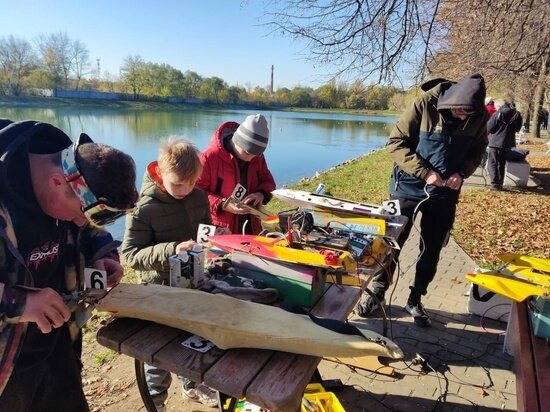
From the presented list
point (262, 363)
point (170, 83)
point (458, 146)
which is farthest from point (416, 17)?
point (170, 83)

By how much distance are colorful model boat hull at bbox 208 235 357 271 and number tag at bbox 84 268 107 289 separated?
64 centimetres

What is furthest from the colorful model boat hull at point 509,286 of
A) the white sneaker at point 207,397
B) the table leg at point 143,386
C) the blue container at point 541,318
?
the table leg at point 143,386

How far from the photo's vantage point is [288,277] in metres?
1.89

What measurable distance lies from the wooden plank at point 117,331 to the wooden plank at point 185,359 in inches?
7.3

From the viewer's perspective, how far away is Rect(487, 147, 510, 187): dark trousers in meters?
9.30

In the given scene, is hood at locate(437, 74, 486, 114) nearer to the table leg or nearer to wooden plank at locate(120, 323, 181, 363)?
wooden plank at locate(120, 323, 181, 363)

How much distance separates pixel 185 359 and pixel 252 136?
190 centimetres

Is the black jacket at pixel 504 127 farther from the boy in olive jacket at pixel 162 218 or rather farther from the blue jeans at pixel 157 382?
the blue jeans at pixel 157 382

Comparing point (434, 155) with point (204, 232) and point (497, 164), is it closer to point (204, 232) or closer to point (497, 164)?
point (204, 232)

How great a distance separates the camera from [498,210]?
7703 millimetres

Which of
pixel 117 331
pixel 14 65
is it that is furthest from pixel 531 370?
pixel 14 65

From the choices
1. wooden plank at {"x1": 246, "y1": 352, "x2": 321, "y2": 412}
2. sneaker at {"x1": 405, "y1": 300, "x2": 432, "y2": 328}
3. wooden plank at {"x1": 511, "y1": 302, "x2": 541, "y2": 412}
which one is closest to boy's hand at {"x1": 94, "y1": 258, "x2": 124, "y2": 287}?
wooden plank at {"x1": 246, "y1": 352, "x2": 321, "y2": 412}

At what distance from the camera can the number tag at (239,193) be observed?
3125mm

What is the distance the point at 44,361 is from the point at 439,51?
237 inches
